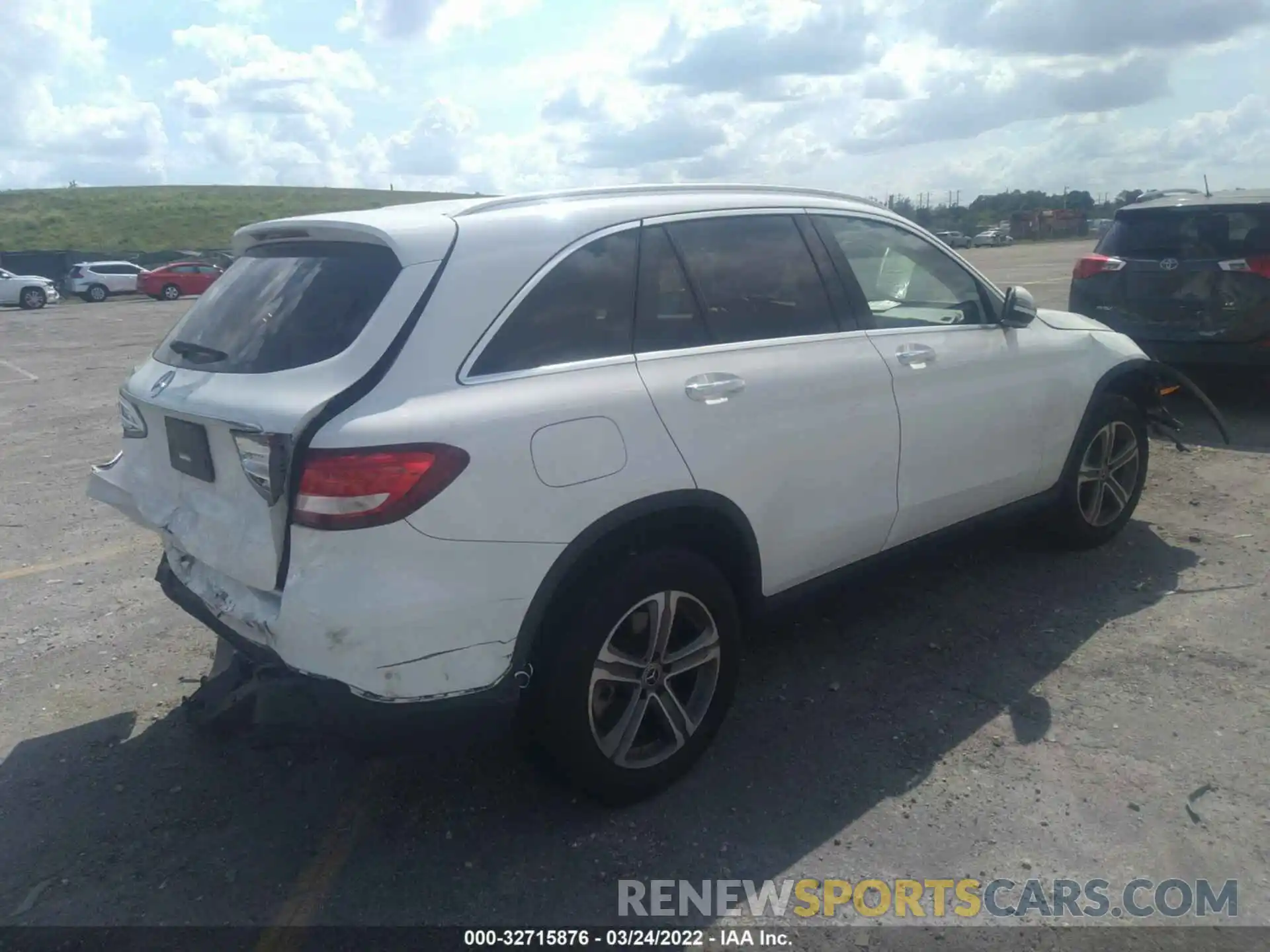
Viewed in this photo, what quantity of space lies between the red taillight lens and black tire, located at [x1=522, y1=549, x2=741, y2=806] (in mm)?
611

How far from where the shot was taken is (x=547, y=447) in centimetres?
283

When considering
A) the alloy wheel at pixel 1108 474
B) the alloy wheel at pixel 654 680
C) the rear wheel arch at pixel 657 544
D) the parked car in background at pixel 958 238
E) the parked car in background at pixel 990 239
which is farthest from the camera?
the parked car in background at pixel 990 239

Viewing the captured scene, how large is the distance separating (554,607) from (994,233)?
189 ft

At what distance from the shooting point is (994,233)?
181ft

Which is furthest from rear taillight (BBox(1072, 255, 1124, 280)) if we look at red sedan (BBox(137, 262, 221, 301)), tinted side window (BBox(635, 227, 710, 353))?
red sedan (BBox(137, 262, 221, 301))

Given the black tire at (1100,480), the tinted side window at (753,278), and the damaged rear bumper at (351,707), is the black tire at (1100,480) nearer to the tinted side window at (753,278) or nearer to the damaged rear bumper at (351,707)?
the tinted side window at (753,278)

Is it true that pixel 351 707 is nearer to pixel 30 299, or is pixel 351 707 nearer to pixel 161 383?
pixel 161 383

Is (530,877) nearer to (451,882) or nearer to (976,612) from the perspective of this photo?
(451,882)

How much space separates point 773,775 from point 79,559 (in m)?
4.20

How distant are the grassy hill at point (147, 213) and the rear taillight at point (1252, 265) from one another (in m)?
50.0

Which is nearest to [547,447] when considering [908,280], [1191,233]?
[908,280]

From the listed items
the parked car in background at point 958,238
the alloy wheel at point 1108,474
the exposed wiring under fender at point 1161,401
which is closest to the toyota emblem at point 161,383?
the alloy wheel at point 1108,474

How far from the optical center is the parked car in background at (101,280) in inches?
1405

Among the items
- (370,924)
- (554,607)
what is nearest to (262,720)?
(370,924)
